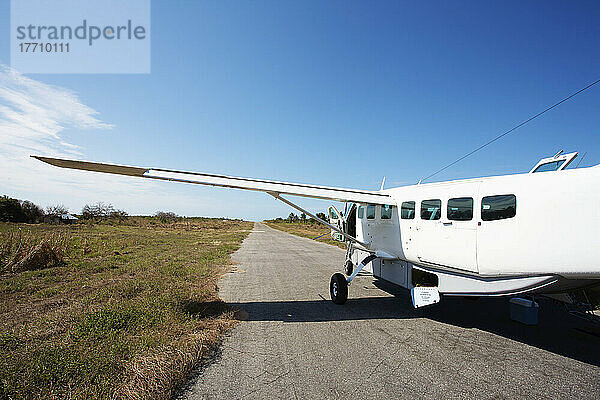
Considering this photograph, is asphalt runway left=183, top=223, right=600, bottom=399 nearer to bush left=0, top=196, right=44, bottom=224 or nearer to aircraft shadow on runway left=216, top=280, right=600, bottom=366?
aircraft shadow on runway left=216, top=280, right=600, bottom=366

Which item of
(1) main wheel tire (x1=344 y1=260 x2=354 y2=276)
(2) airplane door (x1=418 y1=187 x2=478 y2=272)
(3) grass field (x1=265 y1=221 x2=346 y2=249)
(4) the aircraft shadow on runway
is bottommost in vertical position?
(3) grass field (x1=265 y1=221 x2=346 y2=249)

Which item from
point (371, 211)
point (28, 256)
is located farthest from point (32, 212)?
point (371, 211)

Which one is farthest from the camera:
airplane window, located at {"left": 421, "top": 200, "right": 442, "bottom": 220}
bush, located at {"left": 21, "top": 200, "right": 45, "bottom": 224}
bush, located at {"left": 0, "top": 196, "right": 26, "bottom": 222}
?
bush, located at {"left": 21, "top": 200, "right": 45, "bottom": 224}

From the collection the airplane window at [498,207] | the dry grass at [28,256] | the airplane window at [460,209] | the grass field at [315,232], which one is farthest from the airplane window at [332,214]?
the dry grass at [28,256]

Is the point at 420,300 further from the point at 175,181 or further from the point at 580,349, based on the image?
the point at 175,181

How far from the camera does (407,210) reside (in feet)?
23.1

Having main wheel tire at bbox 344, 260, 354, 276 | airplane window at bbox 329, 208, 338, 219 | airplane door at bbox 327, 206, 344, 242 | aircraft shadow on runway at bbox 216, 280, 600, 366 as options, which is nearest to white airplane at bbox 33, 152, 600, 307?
aircraft shadow on runway at bbox 216, 280, 600, 366

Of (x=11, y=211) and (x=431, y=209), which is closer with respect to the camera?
(x=431, y=209)

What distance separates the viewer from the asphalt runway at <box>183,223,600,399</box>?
3.94 m

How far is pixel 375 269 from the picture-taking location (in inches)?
344

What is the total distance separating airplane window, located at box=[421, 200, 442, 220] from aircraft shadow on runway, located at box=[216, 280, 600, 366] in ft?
8.23

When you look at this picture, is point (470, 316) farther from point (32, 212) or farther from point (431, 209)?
point (32, 212)

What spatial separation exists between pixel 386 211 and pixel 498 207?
9.35ft

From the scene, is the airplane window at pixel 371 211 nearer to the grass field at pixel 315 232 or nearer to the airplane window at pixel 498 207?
the grass field at pixel 315 232
